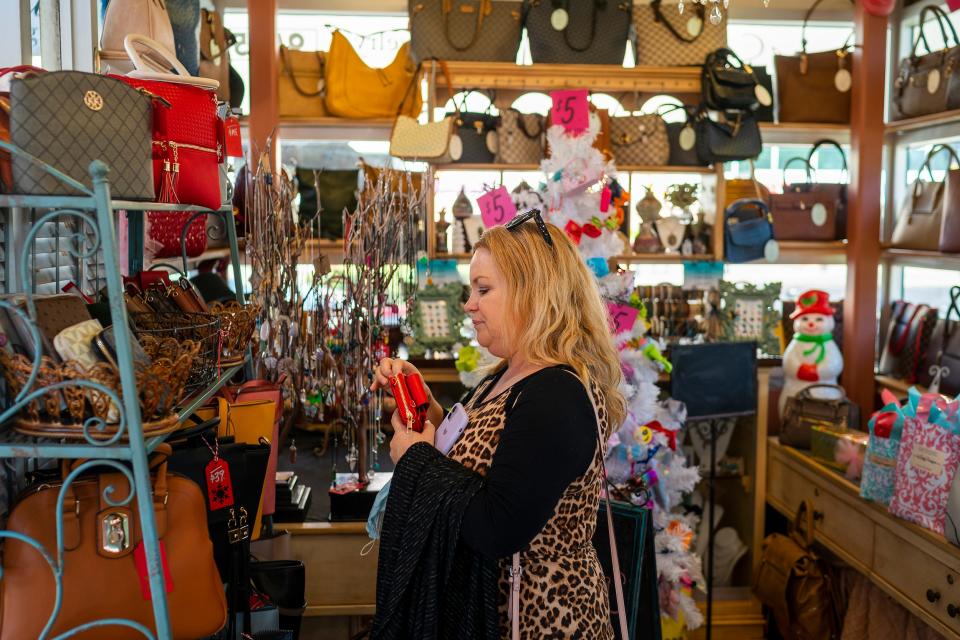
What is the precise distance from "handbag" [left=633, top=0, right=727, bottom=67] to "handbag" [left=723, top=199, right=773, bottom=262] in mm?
741

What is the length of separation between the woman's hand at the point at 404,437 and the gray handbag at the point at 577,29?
3.08 metres

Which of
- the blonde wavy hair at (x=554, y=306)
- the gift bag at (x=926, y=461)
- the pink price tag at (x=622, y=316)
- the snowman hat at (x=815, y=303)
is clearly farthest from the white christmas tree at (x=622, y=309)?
the snowman hat at (x=815, y=303)

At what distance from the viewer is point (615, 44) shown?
4539 mm

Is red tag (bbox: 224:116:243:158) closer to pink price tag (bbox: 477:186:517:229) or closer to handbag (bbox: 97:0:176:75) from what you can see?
handbag (bbox: 97:0:176:75)

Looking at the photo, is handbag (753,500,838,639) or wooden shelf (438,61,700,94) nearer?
handbag (753,500,838,639)

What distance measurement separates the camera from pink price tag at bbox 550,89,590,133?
315 cm

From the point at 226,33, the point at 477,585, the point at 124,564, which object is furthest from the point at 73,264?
the point at 226,33

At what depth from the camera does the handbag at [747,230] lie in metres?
4.47

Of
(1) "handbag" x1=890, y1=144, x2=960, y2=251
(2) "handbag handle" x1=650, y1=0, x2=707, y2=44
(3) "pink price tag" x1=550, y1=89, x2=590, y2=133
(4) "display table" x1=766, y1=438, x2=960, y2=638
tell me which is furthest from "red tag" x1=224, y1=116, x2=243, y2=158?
(1) "handbag" x1=890, y1=144, x2=960, y2=251

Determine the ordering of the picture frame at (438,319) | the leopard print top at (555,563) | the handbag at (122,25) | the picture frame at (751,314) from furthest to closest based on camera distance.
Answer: the picture frame at (751,314), the picture frame at (438,319), the handbag at (122,25), the leopard print top at (555,563)

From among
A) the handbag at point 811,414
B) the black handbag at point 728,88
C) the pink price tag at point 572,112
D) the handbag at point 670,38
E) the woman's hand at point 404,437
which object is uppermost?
the handbag at point 670,38

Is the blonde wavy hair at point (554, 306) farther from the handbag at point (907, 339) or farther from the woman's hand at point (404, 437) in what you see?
the handbag at point (907, 339)

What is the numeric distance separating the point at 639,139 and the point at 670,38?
20.6 inches

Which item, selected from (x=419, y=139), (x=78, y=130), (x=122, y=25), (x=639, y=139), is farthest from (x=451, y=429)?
(x=639, y=139)
